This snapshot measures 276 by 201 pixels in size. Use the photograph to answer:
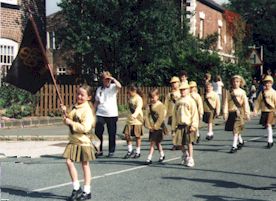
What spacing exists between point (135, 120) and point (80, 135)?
4.09 meters

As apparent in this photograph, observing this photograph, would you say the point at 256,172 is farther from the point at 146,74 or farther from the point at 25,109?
the point at 146,74

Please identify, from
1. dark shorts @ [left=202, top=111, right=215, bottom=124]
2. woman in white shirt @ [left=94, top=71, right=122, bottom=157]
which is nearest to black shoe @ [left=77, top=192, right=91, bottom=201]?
woman in white shirt @ [left=94, top=71, right=122, bottom=157]

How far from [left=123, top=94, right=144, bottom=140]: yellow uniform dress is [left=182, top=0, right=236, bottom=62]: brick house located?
23508 mm

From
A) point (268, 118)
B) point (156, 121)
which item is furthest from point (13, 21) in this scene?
point (156, 121)

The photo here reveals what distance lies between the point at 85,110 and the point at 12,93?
11380mm

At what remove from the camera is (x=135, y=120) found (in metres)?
11.4

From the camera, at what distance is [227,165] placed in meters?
10.2

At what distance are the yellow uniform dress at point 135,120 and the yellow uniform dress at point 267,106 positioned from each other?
3126 millimetres

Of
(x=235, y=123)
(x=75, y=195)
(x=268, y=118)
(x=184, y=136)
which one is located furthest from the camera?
(x=268, y=118)

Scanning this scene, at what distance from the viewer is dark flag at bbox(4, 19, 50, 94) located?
7426mm

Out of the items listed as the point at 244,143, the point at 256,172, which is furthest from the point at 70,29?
the point at 256,172

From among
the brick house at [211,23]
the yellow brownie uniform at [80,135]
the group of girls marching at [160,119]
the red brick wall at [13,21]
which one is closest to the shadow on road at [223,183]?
the group of girls marching at [160,119]

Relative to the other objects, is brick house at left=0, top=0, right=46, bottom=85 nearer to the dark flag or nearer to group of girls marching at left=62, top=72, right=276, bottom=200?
group of girls marching at left=62, top=72, right=276, bottom=200

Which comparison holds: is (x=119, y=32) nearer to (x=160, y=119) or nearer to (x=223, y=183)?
(x=160, y=119)
